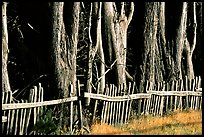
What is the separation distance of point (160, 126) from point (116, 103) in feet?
4.64

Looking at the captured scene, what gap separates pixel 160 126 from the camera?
543 inches

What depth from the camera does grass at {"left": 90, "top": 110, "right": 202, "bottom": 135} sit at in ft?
42.0

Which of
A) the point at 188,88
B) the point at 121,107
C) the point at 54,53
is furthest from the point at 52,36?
the point at 188,88

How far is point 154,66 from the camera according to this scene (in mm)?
17109

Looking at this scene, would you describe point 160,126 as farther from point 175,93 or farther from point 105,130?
→ point 175,93

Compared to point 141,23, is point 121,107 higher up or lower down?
lower down

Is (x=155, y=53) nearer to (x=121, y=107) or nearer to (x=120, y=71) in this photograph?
(x=120, y=71)

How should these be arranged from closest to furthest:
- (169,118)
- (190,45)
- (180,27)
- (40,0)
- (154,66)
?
(40,0) → (169,118) → (154,66) → (180,27) → (190,45)

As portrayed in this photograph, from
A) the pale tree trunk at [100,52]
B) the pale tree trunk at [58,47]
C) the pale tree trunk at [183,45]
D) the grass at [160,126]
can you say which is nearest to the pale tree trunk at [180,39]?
the pale tree trunk at [183,45]

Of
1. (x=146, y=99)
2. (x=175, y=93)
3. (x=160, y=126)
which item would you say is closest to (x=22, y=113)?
(x=160, y=126)

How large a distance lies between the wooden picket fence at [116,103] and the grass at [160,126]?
428 mm

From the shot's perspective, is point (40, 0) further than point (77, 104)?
Yes

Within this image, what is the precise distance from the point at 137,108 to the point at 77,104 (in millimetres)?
3153

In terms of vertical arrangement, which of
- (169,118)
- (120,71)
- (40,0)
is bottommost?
(169,118)
